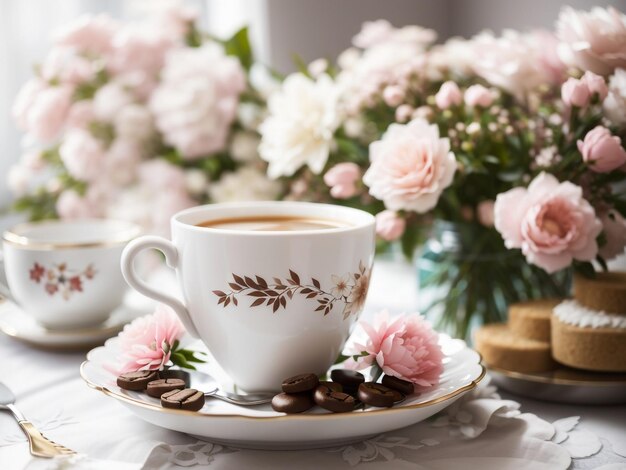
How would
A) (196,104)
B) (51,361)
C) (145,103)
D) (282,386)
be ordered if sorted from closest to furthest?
(282,386) < (51,361) < (196,104) < (145,103)

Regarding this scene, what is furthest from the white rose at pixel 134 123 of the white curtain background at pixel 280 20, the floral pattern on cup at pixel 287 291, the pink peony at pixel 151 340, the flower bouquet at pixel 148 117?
the floral pattern on cup at pixel 287 291

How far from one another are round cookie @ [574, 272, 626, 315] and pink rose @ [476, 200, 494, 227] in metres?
0.13

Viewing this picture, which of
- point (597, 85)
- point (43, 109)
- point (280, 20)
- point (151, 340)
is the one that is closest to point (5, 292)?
point (151, 340)

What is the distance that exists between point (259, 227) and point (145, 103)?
2.22 feet

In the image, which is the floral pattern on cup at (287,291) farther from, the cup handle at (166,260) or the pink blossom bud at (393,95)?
the pink blossom bud at (393,95)

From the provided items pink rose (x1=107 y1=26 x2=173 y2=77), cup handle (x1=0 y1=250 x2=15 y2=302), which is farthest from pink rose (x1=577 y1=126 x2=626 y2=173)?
pink rose (x1=107 y1=26 x2=173 y2=77)

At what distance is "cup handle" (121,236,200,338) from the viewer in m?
0.68

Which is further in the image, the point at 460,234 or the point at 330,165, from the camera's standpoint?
the point at 330,165

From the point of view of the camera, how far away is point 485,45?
0.96m

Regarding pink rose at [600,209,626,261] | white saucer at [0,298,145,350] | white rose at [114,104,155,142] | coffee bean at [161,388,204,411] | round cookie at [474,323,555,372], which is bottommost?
white saucer at [0,298,145,350]

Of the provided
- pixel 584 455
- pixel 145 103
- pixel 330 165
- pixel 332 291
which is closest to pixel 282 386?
pixel 332 291

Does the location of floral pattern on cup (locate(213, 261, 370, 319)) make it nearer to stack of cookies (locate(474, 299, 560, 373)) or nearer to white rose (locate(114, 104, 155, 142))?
stack of cookies (locate(474, 299, 560, 373))

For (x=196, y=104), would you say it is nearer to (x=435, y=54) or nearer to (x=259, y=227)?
(x=435, y=54)

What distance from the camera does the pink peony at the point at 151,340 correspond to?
2.31ft
